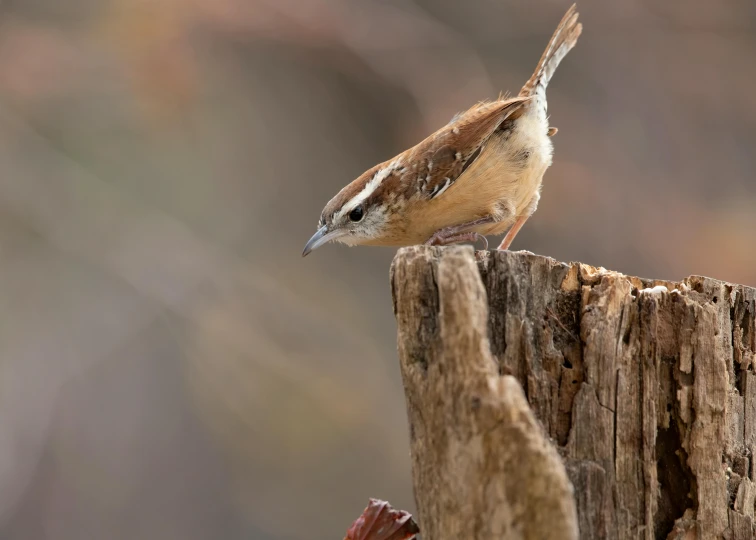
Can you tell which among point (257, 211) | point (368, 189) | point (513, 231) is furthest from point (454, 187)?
point (257, 211)

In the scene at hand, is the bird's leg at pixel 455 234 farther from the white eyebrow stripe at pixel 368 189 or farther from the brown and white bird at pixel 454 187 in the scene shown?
the white eyebrow stripe at pixel 368 189

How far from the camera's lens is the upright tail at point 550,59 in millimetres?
3561

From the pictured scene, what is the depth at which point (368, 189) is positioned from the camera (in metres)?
3.22

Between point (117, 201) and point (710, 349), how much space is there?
17.9 feet

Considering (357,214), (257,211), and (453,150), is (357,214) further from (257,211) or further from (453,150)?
(257,211)

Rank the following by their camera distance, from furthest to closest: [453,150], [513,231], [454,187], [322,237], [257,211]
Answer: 1. [257,211]
2. [513,231]
3. [322,237]
4. [453,150]
5. [454,187]

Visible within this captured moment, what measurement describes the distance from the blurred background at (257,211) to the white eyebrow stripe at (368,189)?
125 inches

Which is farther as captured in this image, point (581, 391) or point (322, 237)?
point (322, 237)

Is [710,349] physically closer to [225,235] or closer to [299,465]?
[299,465]

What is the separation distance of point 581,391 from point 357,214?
1742 mm

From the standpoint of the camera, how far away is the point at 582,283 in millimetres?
1825

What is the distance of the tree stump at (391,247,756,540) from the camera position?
4.71 feet

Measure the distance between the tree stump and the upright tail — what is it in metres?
1.92

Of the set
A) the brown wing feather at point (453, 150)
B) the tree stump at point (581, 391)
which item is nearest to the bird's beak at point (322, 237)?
the brown wing feather at point (453, 150)
